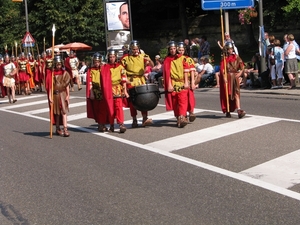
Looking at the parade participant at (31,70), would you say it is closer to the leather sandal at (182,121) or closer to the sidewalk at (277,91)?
the sidewalk at (277,91)

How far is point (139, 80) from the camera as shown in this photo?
551 inches

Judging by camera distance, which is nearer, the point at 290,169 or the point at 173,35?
the point at 290,169

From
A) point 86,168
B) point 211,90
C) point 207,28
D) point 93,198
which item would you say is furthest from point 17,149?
point 207,28

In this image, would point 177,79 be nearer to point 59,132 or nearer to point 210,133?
Result: point 210,133

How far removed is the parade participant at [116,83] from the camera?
13.6 meters

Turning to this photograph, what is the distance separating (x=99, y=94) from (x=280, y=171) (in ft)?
18.4

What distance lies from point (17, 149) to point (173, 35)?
3890 cm

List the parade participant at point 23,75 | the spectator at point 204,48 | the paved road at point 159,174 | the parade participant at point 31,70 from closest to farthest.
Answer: the paved road at point 159,174, the spectator at point 204,48, the parade participant at point 23,75, the parade participant at point 31,70

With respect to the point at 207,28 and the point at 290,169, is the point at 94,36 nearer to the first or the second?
the point at 207,28

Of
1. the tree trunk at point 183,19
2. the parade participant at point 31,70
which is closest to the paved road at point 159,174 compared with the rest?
the parade participant at point 31,70

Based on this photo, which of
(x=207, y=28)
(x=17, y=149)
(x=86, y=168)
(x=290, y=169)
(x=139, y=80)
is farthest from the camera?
(x=207, y=28)

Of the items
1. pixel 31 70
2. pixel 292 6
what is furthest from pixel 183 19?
pixel 31 70

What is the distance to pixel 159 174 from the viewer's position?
9.27 metres

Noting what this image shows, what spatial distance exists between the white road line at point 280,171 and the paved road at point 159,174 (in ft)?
0.04
